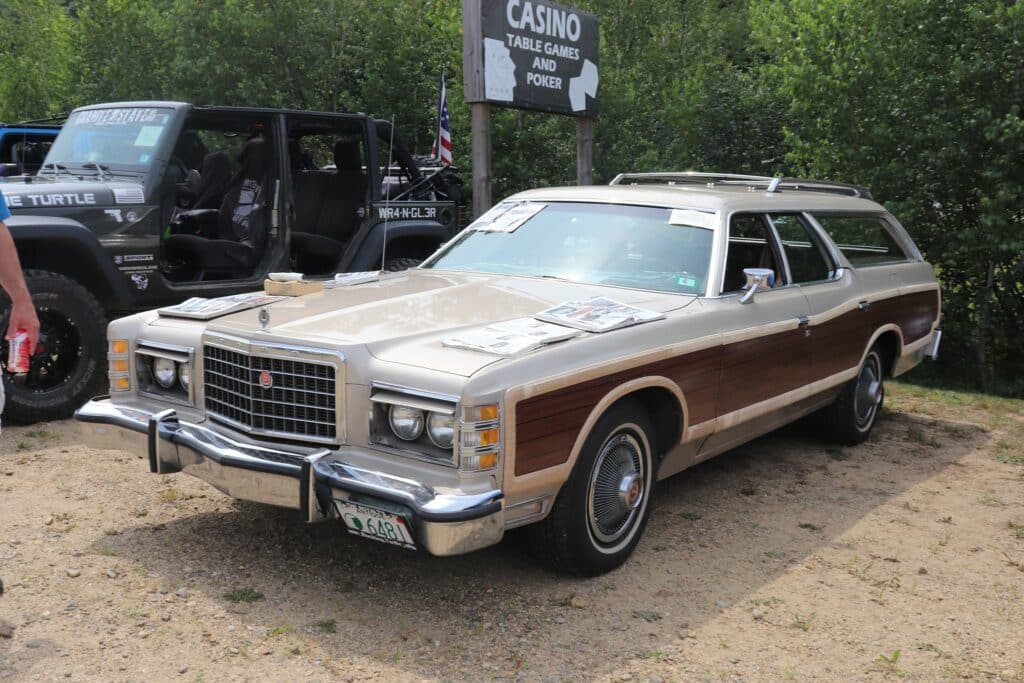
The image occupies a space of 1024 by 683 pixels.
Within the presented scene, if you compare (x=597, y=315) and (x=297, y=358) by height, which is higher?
(x=597, y=315)

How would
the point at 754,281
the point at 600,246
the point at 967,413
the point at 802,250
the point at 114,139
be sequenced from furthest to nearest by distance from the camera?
1. the point at 967,413
2. the point at 114,139
3. the point at 802,250
4. the point at 600,246
5. the point at 754,281

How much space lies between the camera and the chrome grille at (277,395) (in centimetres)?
385

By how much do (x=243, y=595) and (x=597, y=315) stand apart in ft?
6.11

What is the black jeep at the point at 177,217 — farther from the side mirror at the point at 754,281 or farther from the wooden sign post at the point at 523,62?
the side mirror at the point at 754,281

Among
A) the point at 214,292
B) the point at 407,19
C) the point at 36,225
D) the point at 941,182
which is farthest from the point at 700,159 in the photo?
the point at 36,225

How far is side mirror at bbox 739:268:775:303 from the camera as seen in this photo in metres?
4.87

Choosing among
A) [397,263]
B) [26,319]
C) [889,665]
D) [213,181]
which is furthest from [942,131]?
[26,319]

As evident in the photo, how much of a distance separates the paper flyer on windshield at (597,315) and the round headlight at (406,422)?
816mm

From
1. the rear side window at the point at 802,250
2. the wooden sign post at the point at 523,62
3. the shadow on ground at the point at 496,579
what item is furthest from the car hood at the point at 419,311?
the wooden sign post at the point at 523,62

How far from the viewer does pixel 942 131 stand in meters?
9.77

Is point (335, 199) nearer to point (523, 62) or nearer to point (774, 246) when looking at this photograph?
point (523, 62)

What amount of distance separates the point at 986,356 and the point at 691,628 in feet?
28.0

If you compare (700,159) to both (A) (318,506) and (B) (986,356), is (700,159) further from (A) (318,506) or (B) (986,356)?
(A) (318,506)

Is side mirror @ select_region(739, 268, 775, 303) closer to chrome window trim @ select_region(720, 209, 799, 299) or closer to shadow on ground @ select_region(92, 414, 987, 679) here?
chrome window trim @ select_region(720, 209, 799, 299)
